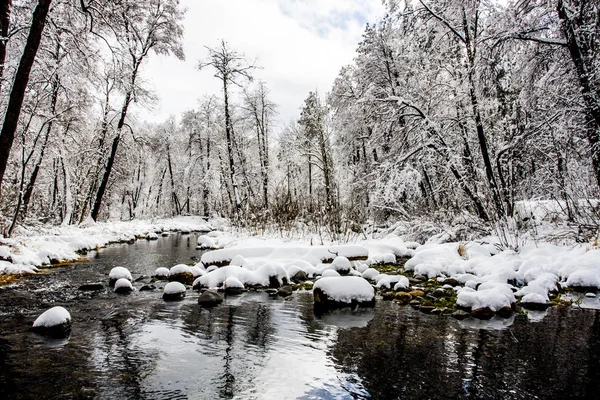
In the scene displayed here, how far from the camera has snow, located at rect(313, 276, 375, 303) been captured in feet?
16.6

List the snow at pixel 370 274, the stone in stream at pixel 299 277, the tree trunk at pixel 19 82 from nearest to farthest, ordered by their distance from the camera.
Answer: the tree trunk at pixel 19 82, the snow at pixel 370 274, the stone in stream at pixel 299 277

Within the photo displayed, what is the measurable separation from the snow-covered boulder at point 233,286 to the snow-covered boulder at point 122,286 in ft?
5.37

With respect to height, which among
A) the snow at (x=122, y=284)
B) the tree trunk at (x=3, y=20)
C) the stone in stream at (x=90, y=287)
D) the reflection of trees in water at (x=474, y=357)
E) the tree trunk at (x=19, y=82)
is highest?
the tree trunk at (x=3, y=20)

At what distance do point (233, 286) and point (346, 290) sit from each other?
6.89 ft

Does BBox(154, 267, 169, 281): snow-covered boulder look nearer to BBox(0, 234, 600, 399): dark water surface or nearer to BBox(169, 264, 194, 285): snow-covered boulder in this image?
BBox(169, 264, 194, 285): snow-covered boulder

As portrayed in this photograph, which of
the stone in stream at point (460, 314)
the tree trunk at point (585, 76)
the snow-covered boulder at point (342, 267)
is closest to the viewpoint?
the stone in stream at point (460, 314)

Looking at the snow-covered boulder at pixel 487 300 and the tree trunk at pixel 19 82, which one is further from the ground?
the tree trunk at pixel 19 82

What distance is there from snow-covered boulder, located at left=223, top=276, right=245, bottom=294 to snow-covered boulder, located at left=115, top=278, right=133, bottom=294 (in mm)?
1637

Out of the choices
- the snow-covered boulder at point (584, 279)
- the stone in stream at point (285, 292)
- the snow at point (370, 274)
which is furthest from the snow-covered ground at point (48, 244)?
the snow-covered boulder at point (584, 279)

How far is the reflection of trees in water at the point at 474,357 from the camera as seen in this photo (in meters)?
2.69

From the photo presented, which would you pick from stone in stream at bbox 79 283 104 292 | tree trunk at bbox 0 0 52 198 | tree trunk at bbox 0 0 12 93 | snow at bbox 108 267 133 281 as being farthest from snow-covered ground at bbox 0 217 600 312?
tree trunk at bbox 0 0 12 93

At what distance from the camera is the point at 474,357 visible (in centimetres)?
325

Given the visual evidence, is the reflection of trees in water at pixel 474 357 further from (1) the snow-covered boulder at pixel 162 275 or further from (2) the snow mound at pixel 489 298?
(1) the snow-covered boulder at pixel 162 275

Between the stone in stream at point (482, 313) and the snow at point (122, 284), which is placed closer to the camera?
the stone in stream at point (482, 313)
